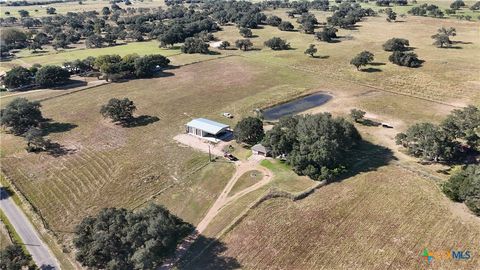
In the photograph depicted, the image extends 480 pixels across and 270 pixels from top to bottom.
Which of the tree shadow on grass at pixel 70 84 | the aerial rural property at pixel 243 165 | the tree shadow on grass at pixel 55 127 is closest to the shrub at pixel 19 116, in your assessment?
the aerial rural property at pixel 243 165

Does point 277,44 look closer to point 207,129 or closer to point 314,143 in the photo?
point 207,129

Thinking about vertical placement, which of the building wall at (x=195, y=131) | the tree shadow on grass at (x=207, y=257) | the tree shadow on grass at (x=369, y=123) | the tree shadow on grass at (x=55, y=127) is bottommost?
the tree shadow on grass at (x=207, y=257)

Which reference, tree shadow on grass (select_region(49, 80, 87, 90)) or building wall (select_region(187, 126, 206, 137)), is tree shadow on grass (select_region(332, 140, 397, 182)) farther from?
tree shadow on grass (select_region(49, 80, 87, 90))

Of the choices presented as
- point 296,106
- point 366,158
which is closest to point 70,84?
point 296,106

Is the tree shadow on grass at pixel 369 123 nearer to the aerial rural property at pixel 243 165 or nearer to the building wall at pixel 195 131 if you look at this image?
the aerial rural property at pixel 243 165

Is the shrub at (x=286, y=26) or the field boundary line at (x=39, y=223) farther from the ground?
the shrub at (x=286, y=26)
